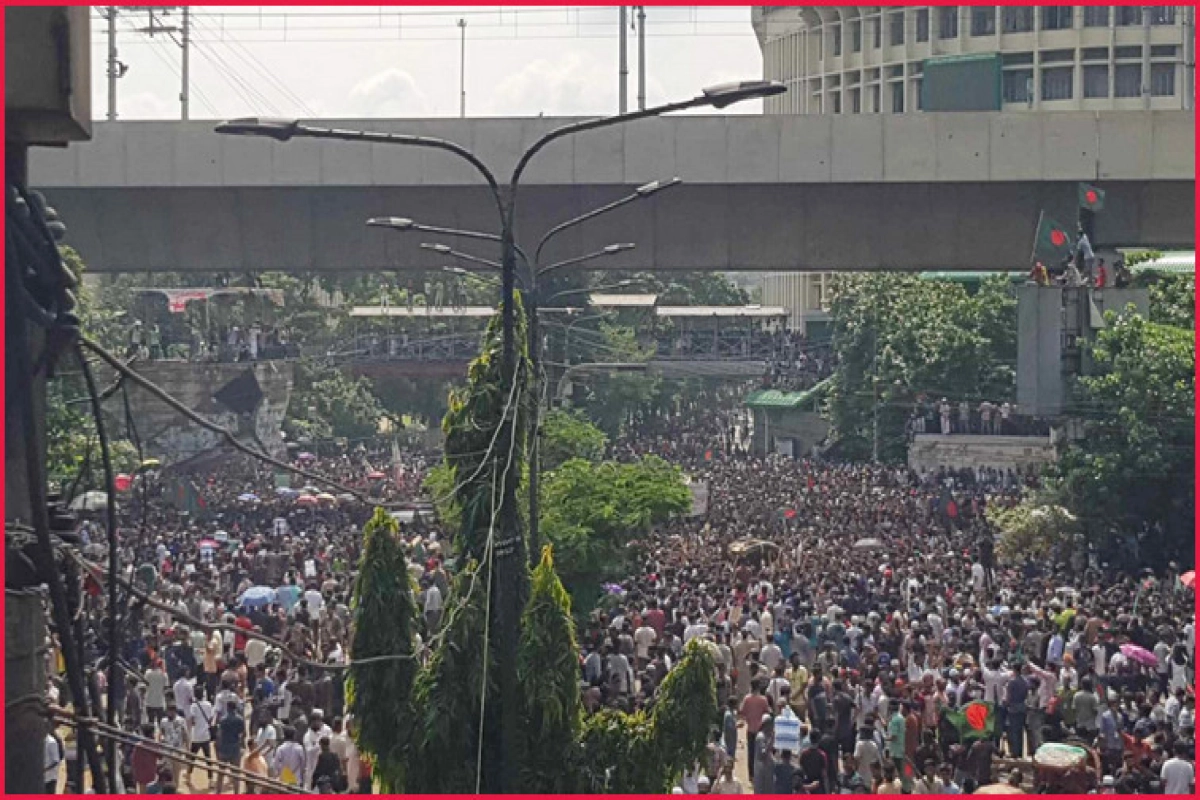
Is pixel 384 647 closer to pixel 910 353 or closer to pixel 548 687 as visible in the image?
pixel 548 687

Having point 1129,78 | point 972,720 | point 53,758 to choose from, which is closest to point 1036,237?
point 972,720

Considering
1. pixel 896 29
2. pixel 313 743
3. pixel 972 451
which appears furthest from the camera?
pixel 896 29

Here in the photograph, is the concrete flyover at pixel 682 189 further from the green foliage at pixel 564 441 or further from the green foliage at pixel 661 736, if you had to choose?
the green foliage at pixel 661 736

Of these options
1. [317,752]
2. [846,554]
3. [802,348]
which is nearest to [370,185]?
[846,554]

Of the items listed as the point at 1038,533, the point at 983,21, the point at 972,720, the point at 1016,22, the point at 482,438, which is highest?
the point at 983,21

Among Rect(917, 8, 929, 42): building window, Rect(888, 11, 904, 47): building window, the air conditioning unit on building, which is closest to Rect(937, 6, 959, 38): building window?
Rect(917, 8, 929, 42): building window

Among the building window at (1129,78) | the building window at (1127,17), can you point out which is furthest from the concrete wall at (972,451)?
the building window at (1127,17)

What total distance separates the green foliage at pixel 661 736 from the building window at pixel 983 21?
7247 cm

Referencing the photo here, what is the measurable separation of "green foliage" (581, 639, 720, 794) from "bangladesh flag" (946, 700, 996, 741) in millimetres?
5961

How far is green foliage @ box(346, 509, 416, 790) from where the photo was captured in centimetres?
1120

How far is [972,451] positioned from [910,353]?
9.07 ft

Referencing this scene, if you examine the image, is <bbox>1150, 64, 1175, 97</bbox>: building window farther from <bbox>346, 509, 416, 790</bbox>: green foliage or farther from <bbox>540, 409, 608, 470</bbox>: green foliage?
<bbox>346, 509, 416, 790</bbox>: green foliage

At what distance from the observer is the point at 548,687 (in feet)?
36.0

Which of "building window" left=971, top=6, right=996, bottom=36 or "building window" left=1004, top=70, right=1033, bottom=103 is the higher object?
"building window" left=971, top=6, right=996, bottom=36
